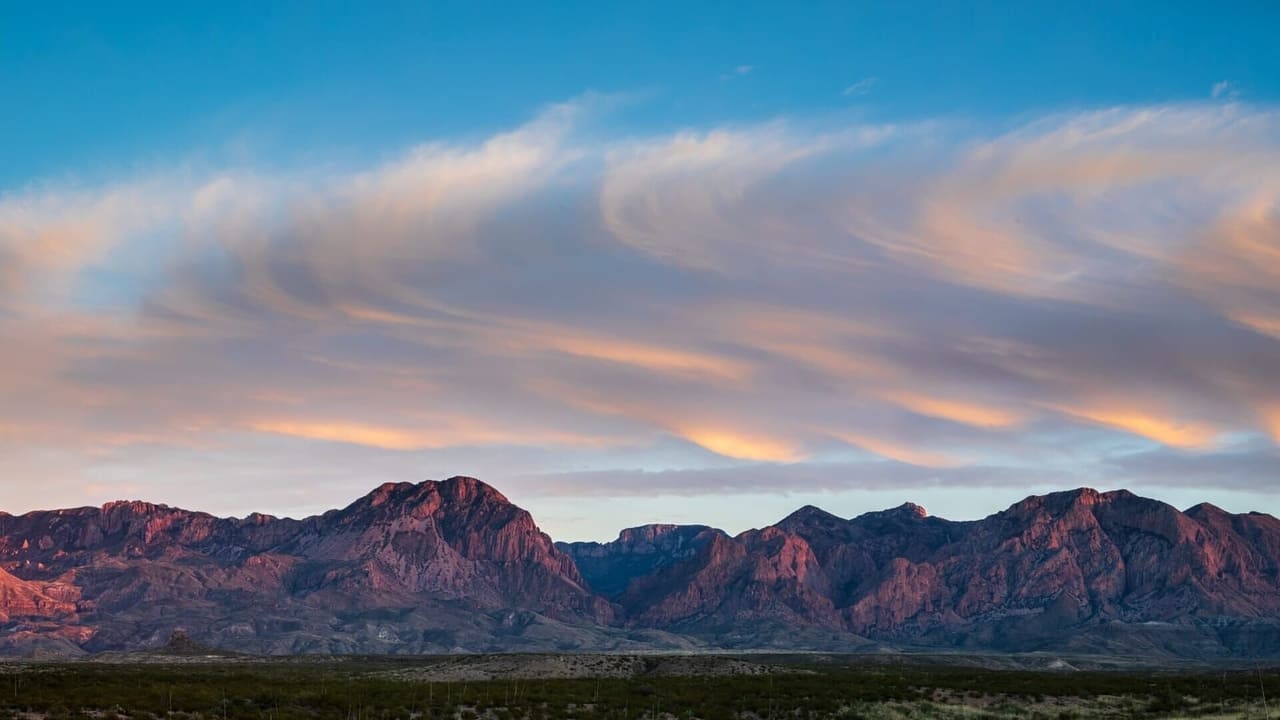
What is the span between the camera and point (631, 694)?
86750 mm

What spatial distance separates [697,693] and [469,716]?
64.0 ft

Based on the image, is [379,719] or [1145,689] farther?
[1145,689]

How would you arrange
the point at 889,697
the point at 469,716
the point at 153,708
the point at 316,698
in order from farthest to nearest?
the point at 889,697 → the point at 316,698 → the point at 469,716 → the point at 153,708

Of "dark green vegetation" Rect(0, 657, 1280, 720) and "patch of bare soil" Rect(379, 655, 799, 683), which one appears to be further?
"patch of bare soil" Rect(379, 655, 799, 683)

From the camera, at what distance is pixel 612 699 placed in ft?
269

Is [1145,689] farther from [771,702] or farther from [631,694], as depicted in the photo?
[631,694]

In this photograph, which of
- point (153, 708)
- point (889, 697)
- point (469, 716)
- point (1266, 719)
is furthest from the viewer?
point (889, 697)

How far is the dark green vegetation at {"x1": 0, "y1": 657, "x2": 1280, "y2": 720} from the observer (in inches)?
2763

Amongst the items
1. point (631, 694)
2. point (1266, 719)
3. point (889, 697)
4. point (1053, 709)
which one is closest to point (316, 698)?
point (631, 694)

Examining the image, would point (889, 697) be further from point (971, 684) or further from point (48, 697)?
point (48, 697)

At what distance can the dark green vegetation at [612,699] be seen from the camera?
7019 cm

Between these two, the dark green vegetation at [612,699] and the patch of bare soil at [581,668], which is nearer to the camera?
the dark green vegetation at [612,699]

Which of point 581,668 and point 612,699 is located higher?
point 581,668

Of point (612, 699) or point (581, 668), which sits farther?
point (581, 668)
